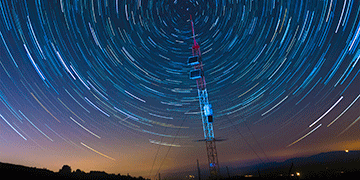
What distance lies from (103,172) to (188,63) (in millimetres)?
42737

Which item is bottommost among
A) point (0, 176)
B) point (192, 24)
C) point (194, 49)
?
point (0, 176)

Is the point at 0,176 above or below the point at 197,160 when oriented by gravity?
below

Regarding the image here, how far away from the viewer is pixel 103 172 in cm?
6644

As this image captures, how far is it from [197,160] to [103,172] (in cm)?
3291

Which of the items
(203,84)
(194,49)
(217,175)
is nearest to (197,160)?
(217,175)

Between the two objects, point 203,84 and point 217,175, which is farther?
point 203,84

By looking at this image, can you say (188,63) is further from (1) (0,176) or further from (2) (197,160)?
(1) (0,176)

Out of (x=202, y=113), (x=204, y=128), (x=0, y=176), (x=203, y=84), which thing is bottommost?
(x=0, y=176)

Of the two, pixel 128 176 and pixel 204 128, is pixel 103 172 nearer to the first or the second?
pixel 128 176

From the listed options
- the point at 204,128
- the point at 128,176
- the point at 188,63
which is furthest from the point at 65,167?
the point at 188,63

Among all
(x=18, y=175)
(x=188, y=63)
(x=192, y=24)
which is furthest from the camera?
(x=192, y=24)

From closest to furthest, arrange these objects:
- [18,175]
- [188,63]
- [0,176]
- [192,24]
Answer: [0,176]
[18,175]
[188,63]
[192,24]

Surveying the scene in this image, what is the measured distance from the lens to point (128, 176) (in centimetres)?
5894

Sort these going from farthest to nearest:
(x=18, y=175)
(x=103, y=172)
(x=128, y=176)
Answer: (x=103, y=172)
(x=128, y=176)
(x=18, y=175)
